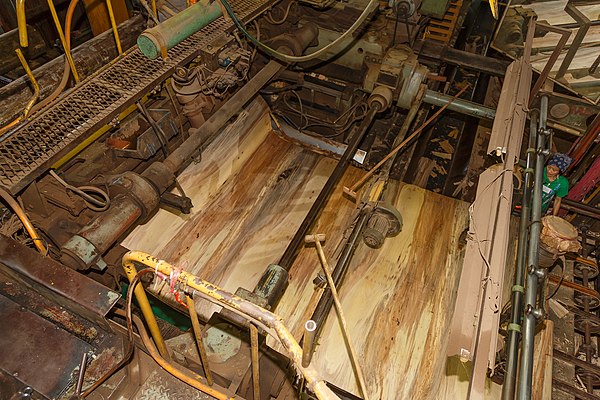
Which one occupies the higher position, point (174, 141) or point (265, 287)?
point (174, 141)

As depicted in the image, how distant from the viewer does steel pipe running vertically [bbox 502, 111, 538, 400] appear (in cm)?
210

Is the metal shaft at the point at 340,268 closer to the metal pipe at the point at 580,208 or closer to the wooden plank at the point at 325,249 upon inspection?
the wooden plank at the point at 325,249

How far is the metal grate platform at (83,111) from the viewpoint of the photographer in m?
2.53

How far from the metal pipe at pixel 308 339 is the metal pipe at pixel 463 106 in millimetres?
3425

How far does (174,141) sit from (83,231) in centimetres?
156

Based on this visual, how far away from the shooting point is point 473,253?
2428mm

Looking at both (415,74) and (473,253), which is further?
(415,74)

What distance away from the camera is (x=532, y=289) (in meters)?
2.44

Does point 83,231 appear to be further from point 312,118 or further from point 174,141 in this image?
point 312,118

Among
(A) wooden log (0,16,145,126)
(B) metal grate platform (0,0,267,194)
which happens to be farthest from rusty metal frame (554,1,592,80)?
(A) wooden log (0,16,145,126)

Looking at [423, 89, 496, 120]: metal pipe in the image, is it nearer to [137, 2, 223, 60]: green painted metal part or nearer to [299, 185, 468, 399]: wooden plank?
[299, 185, 468, 399]: wooden plank

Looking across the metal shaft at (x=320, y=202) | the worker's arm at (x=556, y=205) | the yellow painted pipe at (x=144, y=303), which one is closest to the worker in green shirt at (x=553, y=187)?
the worker's arm at (x=556, y=205)

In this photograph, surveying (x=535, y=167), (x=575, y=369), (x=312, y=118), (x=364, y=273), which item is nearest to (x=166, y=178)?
(x=364, y=273)

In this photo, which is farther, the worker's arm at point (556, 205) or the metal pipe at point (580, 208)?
the metal pipe at point (580, 208)
